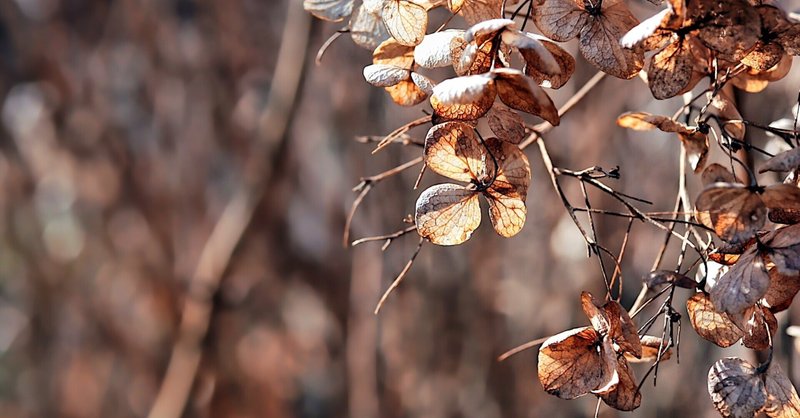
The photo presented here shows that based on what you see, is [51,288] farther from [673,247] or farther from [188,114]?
[673,247]

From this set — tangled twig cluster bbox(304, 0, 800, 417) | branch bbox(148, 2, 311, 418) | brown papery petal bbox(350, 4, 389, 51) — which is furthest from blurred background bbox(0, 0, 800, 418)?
tangled twig cluster bbox(304, 0, 800, 417)

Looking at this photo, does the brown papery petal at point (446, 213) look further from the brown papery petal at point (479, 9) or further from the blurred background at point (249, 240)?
the blurred background at point (249, 240)

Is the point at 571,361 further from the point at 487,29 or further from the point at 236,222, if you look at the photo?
the point at 236,222

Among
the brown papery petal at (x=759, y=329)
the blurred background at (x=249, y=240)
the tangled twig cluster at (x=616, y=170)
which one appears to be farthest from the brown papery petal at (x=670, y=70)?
the blurred background at (x=249, y=240)

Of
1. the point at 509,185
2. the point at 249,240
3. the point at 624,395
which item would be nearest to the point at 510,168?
the point at 509,185

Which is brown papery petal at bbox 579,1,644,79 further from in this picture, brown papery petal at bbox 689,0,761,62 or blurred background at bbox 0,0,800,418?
blurred background at bbox 0,0,800,418

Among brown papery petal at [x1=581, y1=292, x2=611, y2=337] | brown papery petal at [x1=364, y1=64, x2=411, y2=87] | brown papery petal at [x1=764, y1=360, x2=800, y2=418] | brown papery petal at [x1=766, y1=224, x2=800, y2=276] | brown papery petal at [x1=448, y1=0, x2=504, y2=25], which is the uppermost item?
brown papery petal at [x1=448, y1=0, x2=504, y2=25]
